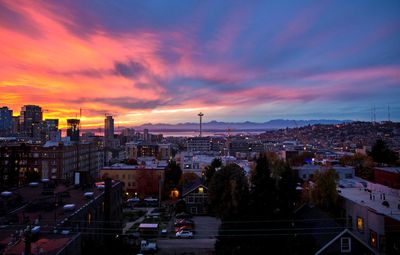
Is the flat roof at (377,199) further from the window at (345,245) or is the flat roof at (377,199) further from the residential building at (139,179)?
the residential building at (139,179)

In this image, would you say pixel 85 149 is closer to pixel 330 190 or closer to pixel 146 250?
pixel 146 250

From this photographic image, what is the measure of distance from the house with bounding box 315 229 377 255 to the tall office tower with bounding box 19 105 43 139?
127m

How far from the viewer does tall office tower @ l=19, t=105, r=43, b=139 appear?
130738mm

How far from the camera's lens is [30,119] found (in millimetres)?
Result: 138750

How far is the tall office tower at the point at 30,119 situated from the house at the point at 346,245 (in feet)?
418

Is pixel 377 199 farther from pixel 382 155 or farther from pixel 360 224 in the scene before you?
pixel 382 155

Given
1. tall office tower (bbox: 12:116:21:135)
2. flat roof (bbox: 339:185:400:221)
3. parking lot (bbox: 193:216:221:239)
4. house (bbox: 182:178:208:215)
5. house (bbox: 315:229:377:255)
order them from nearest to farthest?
house (bbox: 315:229:377:255) < flat roof (bbox: 339:185:400:221) < parking lot (bbox: 193:216:221:239) < house (bbox: 182:178:208:215) < tall office tower (bbox: 12:116:21:135)

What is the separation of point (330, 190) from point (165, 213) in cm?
1405

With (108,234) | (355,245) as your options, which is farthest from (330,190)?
(108,234)

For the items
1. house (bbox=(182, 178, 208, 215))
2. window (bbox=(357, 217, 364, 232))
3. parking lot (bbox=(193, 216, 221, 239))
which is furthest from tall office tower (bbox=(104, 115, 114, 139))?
window (bbox=(357, 217, 364, 232))

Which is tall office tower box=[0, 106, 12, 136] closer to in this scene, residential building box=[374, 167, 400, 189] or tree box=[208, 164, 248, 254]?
tree box=[208, 164, 248, 254]

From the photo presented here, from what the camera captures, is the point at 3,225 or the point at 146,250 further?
the point at 146,250

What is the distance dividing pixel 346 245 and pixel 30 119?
142 metres

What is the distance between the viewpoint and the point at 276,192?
60.0 ft
